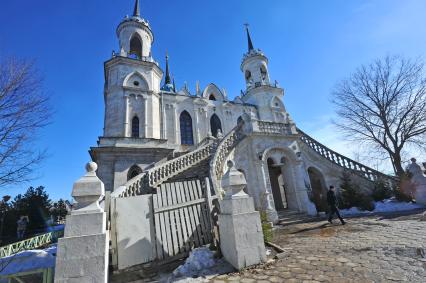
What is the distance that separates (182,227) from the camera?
599cm

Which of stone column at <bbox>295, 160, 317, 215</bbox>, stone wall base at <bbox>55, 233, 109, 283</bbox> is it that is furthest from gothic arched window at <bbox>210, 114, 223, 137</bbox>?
stone wall base at <bbox>55, 233, 109, 283</bbox>

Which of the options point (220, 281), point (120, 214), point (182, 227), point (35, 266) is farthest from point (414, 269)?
point (35, 266)

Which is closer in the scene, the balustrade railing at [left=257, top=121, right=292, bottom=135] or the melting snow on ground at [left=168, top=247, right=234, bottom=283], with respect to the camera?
the melting snow on ground at [left=168, top=247, right=234, bottom=283]

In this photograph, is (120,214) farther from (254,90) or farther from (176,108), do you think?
(254,90)

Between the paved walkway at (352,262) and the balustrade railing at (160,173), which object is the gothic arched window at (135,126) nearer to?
the balustrade railing at (160,173)

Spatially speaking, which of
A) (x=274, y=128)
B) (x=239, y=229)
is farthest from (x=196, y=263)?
(x=274, y=128)

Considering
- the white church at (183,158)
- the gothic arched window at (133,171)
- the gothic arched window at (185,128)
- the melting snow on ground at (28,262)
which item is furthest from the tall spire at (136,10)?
the melting snow on ground at (28,262)

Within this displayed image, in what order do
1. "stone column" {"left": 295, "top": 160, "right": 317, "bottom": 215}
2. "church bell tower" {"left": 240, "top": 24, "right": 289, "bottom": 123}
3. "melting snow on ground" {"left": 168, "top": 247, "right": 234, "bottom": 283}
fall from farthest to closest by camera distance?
"church bell tower" {"left": 240, "top": 24, "right": 289, "bottom": 123} → "stone column" {"left": 295, "top": 160, "right": 317, "bottom": 215} → "melting snow on ground" {"left": 168, "top": 247, "right": 234, "bottom": 283}

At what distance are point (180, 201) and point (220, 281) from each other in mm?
2708

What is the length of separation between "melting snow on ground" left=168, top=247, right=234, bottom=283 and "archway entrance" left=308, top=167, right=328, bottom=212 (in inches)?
417

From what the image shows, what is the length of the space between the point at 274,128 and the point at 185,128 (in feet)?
35.3

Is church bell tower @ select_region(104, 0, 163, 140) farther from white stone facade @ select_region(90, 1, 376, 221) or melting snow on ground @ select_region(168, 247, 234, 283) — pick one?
melting snow on ground @ select_region(168, 247, 234, 283)

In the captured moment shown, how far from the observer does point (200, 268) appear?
4555mm

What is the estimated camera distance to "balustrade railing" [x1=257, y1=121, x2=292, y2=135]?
549 inches
